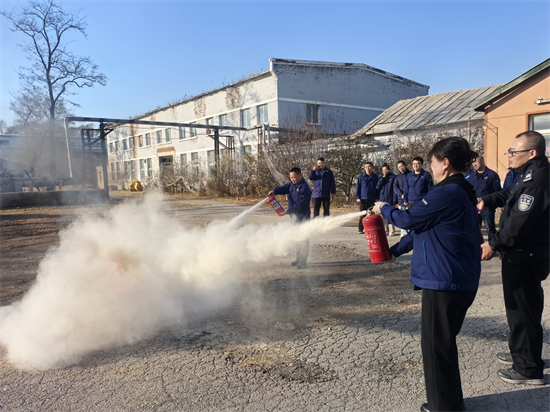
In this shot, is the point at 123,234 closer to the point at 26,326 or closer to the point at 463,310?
the point at 26,326

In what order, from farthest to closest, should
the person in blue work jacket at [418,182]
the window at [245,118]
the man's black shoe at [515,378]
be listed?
1. the window at [245,118]
2. the person in blue work jacket at [418,182]
3. the man's black shoe at [515,378]

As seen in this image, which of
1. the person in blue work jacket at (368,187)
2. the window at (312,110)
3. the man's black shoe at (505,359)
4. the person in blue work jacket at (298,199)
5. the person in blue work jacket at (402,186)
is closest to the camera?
the man's black shoe at (505,359)

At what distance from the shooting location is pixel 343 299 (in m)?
5.22

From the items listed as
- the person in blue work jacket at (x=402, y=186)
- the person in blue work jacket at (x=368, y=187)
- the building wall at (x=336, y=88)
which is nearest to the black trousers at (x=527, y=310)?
the person in blue work jacket at (x=402, y=186)

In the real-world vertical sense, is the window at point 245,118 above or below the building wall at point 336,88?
below

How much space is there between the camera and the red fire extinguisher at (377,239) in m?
3.76

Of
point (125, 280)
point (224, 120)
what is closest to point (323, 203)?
point (125, 280)

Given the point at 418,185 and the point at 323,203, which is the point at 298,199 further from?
the point at 418,185

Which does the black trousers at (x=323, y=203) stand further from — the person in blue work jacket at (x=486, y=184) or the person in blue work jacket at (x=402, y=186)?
the person in blue work jacket at (x=486, y=184)

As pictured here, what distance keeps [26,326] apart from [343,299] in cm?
398

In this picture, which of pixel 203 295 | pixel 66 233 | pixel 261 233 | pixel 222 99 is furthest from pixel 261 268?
pixel 222 99

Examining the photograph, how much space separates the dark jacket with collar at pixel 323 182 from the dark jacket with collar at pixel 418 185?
6.25ft

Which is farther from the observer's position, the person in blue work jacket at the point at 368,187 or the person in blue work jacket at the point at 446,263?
the person in blue work jacket at the point at 368,187

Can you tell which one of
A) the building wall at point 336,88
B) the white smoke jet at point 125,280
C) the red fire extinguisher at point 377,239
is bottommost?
the white smoke jet at point 125,280
